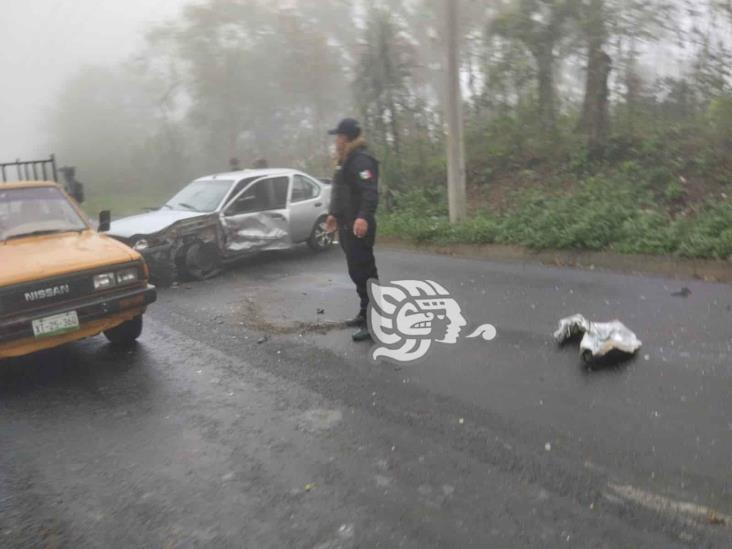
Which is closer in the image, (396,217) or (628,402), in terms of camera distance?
(628,402)

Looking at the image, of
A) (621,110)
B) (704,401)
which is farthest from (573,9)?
(704,401)

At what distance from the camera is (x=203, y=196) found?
→ 34.2ft

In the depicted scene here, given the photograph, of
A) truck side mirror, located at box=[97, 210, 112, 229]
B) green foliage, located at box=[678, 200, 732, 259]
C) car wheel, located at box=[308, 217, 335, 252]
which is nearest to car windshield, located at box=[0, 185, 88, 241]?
truck side mirror, located at box=[97, 210, 112, 229]

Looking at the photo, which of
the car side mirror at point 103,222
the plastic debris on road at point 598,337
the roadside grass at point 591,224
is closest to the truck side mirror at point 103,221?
the car side mirror at point 103,222

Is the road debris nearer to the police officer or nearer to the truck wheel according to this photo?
the police officer

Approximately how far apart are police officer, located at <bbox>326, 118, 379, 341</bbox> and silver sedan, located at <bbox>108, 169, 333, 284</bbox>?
11.0 feet

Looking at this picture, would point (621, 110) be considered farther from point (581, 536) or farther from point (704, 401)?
point (581, 536)

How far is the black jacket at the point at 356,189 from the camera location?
5.79 metres

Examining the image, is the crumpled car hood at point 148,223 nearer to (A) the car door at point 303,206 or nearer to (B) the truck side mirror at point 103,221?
(A) the car door at point 303,206

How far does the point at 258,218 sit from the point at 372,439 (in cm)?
687

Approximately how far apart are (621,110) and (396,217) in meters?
4.63

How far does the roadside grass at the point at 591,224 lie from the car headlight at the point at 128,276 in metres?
5.93

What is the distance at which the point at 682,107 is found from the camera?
1195 cm

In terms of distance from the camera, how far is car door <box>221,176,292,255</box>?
32.8 ft
